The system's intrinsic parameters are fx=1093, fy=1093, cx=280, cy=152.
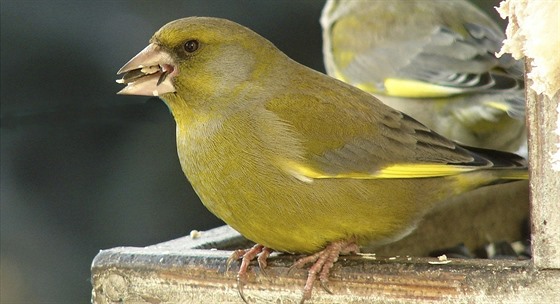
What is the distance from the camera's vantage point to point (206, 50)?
10.3 feet

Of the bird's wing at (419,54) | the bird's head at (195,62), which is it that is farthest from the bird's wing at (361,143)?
the bird's wing at (419,54)

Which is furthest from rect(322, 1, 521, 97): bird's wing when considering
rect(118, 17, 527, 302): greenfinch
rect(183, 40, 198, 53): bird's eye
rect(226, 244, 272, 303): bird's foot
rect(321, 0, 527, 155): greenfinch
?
rect(226, 244, 272, 303): bird's foot

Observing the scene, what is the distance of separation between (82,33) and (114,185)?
817mm

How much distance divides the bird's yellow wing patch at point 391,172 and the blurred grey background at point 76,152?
2.60 meters

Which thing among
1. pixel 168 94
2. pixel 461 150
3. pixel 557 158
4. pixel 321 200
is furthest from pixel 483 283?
pixel 168 94

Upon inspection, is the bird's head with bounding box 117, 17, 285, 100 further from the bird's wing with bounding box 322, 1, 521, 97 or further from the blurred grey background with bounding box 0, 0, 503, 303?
the blurred grey background with bounding box 0, 0, 503, 303

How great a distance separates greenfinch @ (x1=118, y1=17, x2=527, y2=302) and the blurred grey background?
2.34 meters

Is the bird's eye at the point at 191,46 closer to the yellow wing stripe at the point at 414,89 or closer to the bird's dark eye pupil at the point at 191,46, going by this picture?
the bird's dark eye pupil at the point at 191,46

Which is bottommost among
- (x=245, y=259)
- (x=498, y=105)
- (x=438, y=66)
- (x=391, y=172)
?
(x=245, y=259)

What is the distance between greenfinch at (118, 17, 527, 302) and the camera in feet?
9.59

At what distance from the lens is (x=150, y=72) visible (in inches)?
122

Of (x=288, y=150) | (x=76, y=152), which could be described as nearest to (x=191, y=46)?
(x=288, y=150)

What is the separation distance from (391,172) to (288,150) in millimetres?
321

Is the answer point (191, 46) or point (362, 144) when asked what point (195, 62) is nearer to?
point (191, 46)
